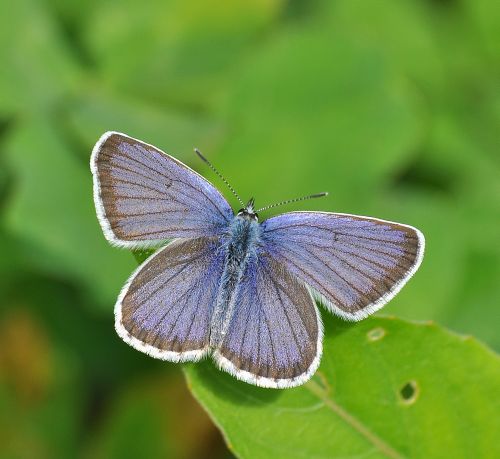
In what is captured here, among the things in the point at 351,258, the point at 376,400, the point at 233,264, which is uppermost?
the point at 351,258

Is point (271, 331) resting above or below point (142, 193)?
below

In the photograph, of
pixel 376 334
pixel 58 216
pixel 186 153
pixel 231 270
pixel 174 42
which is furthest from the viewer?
pixel 174 42

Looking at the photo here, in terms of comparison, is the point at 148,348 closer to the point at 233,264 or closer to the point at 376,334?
the point at 233,264

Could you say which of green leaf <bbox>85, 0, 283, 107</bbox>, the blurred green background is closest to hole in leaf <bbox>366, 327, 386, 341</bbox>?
the blurred green background

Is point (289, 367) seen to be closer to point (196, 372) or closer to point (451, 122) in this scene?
point (196, 372)

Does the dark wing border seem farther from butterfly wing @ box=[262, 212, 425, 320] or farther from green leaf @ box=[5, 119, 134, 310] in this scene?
green leaf @ box=[5, 119, 134, 310]

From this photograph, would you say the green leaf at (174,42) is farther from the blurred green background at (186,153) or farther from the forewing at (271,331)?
the forewing at (271,331)

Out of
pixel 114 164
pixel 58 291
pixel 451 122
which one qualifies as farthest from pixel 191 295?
pixel 451 122

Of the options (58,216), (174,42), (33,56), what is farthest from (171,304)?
(174,42)
